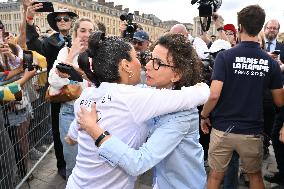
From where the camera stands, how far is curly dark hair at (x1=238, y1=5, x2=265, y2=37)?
9.32 feet

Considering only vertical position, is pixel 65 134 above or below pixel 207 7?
below

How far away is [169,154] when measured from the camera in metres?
1.59

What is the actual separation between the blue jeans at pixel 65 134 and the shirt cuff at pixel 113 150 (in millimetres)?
1887

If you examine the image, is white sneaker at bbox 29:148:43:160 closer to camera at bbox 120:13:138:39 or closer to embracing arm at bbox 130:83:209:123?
camera at bbox 120:13:138:39

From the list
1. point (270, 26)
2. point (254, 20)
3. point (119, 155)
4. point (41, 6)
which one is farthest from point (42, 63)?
point (270, 26)

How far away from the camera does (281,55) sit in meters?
4.14

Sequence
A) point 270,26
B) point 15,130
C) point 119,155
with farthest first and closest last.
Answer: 1. point 270,26
2. point 15,130
3. point 119,155

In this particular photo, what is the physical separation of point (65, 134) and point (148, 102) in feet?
6.92

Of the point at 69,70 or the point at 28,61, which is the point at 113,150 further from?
the point at 28,61

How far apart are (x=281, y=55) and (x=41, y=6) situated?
337 centimetres

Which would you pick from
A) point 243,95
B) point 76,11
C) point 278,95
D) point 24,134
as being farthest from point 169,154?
point 76,11

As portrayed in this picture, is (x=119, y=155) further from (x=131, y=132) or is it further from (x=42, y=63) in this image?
(x=42, y=63)

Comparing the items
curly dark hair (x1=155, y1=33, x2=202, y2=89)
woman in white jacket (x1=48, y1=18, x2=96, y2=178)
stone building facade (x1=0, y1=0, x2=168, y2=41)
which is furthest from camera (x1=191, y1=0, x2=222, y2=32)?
stone building facade (x1=0, y1=0, x2=168, y2=41)

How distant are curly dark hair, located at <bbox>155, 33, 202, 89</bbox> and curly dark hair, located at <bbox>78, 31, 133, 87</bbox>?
0.24 meters
